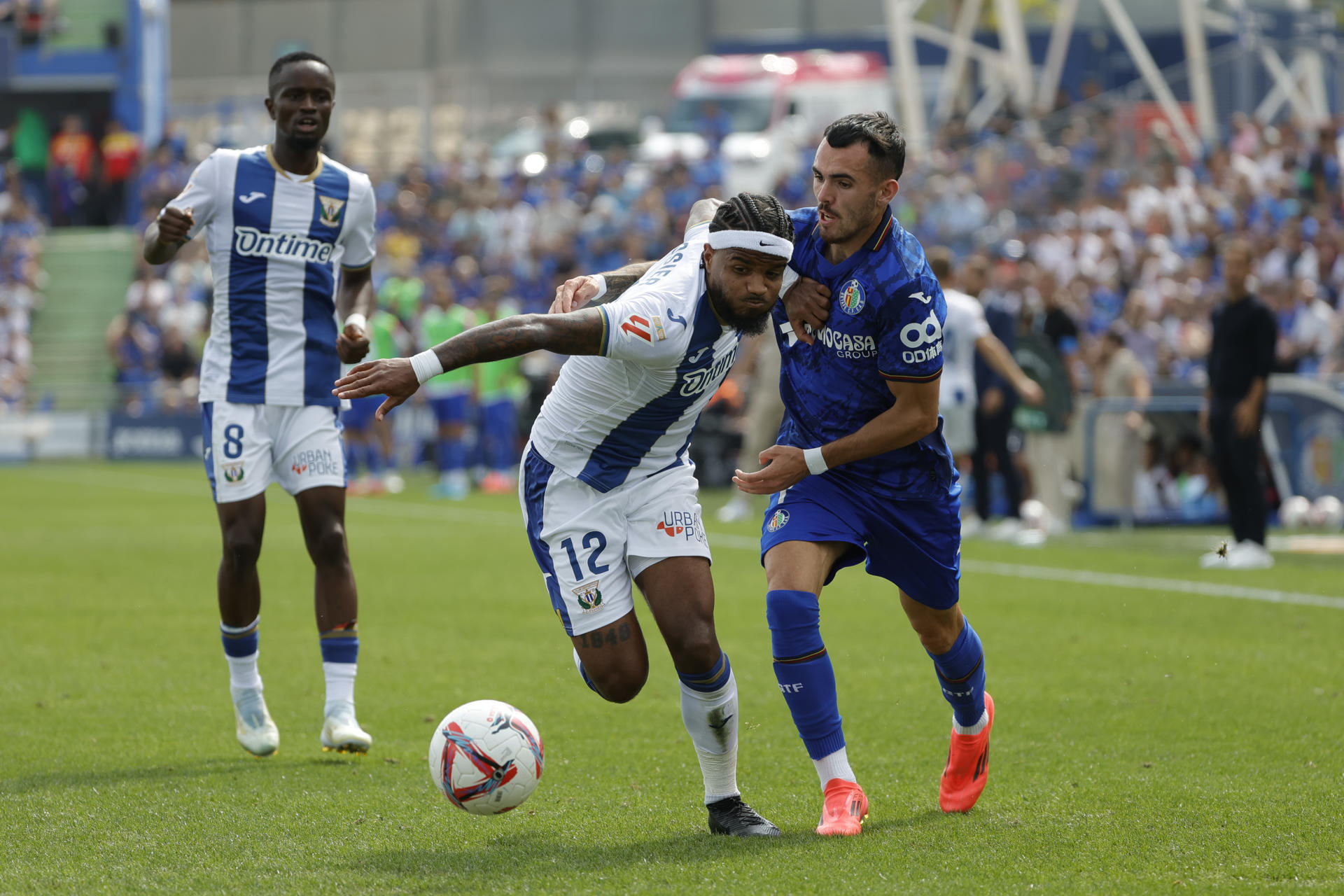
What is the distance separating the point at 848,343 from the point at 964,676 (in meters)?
1.24

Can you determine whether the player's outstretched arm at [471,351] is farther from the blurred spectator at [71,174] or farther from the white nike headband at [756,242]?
the blurred spectator at [71,174]

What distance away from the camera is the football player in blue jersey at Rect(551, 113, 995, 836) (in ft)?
16.2

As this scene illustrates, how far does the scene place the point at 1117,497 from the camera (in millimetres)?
15086

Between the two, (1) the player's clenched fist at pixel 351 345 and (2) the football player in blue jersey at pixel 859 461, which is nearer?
(2) the football player in blue jersey at pixel 859 461

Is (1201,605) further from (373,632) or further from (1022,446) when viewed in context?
(1022,446)

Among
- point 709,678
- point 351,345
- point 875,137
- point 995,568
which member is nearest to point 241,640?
point 351,345

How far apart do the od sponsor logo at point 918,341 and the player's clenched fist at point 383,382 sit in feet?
5.12

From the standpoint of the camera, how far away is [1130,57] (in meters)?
33.1

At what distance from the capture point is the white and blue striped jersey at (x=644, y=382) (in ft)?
15.3

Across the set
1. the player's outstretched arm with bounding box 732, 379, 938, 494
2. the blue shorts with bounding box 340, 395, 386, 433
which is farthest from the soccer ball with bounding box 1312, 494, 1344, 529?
the player's outstretched arm with bounding box 732, 379, 938, 494

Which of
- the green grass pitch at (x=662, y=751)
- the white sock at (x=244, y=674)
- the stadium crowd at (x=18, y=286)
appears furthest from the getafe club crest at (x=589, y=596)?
the stadium crowd at (x=18, y=286)

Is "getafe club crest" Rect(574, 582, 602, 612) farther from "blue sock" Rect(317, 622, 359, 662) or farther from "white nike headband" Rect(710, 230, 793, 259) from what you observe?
"blue sock" Rect(317, 622, 359, 662)

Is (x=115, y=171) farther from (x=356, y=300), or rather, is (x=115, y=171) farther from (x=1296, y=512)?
(x=356, y=300)

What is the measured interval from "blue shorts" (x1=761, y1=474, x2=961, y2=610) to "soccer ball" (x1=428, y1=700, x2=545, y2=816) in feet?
3.32
